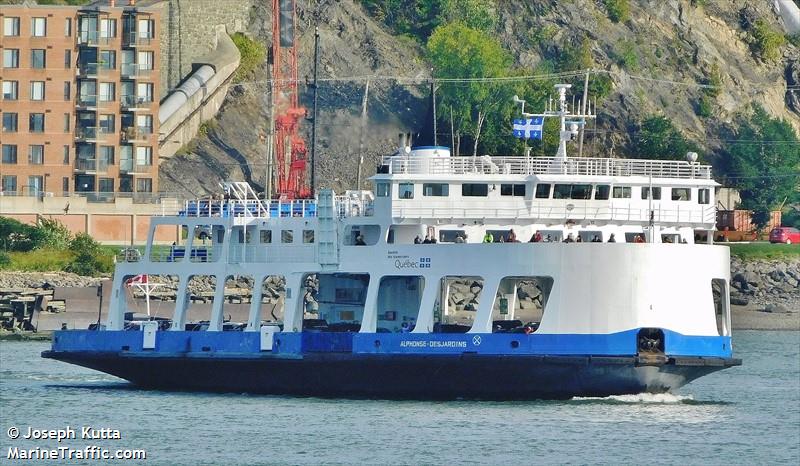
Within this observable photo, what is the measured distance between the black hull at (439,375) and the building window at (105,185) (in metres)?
47.2

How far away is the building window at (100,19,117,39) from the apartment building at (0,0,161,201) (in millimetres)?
51

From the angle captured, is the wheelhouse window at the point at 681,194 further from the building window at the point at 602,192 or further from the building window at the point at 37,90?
the building window at the point at 37,90

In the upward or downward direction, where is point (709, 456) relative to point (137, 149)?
downward

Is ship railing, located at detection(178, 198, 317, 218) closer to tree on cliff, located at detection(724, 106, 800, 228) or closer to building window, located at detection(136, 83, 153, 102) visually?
building window, located at detection(136, 83, 153, 102)

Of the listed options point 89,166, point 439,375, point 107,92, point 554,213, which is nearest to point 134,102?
point 107,92

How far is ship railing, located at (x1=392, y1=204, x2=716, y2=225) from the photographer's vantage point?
51094 millimetres

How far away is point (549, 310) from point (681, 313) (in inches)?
132

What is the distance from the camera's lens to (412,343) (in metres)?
50.0

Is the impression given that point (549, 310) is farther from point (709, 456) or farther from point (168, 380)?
point (168, 380)

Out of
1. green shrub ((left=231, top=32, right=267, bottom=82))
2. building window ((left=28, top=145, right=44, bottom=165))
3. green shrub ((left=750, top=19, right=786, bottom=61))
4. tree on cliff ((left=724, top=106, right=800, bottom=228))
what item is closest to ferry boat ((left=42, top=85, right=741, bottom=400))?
building window ((left=28, top=145, right=44, bottom=165))

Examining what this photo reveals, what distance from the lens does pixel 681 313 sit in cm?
4900

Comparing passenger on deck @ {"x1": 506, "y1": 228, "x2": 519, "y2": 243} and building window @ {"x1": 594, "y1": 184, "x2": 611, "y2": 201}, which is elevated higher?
building window @ {"x1": 594, "y1": 184, "x2": 611, "y2": 201}

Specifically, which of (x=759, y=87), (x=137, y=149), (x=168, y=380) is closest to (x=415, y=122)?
(x=137, y=149)

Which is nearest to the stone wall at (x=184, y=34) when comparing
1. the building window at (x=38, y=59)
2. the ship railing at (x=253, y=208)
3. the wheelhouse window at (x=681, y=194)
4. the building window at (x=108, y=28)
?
the building window at (x=108, y=28)
